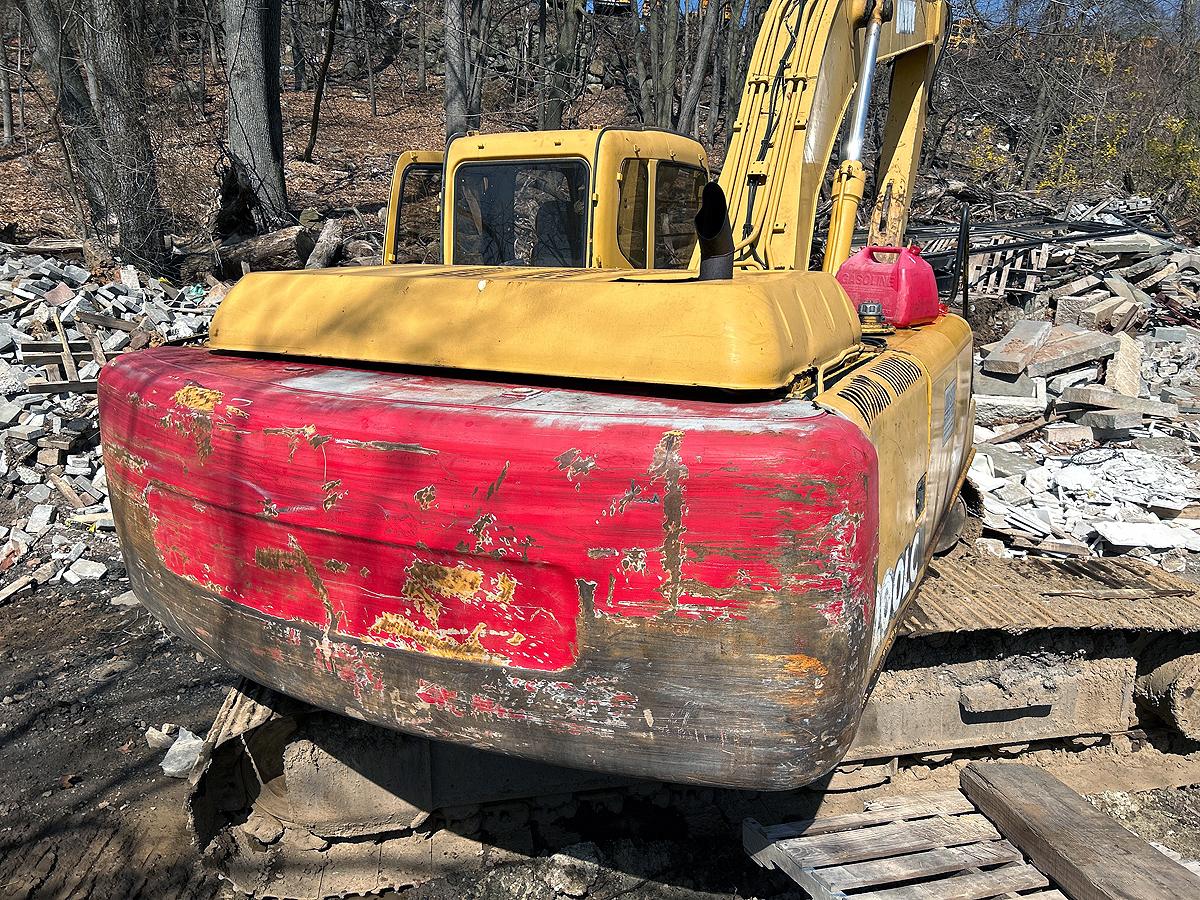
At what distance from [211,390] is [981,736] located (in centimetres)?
341

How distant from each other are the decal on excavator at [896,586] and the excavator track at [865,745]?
2.16ft

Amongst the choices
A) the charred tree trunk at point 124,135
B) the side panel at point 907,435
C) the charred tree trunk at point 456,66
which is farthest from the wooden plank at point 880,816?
the charred tree trunk at point 456,66

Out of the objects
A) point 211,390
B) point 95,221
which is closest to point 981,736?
point 211,390

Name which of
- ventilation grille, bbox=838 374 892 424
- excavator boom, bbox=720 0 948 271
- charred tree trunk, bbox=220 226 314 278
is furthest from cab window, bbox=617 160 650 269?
charred tree trunk, bbox=220 226 314 278

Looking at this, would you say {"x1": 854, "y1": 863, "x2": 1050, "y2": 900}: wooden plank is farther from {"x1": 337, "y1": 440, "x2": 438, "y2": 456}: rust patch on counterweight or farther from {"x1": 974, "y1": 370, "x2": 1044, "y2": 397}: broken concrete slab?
{"x1": 974, "y1": 370, "x2": 1044, "y2": 397}: broken concrete slab

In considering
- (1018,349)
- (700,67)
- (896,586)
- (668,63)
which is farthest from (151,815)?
(668,63)

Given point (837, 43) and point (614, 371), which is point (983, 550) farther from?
point (614, 371)

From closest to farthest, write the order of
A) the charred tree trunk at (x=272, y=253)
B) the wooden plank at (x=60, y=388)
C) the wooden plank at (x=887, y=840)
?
1. the wooden plank at (x=887, y=840)
2. the wooden plank at (x=60, y=388)
3. the charred tree trunk at (x=272, y=253)

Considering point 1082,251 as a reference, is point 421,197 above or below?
above

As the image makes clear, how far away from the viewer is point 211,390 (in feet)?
8.43

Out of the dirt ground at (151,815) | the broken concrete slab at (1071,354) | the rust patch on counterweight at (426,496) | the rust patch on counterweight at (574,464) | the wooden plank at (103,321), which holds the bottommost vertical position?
the dirt ground at (151,815)

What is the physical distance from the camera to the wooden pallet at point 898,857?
3121 mm

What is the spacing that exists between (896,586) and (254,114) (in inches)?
490

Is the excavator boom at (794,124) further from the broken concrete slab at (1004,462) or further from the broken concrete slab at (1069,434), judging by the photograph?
the broken concrete slab at (1069,434)
